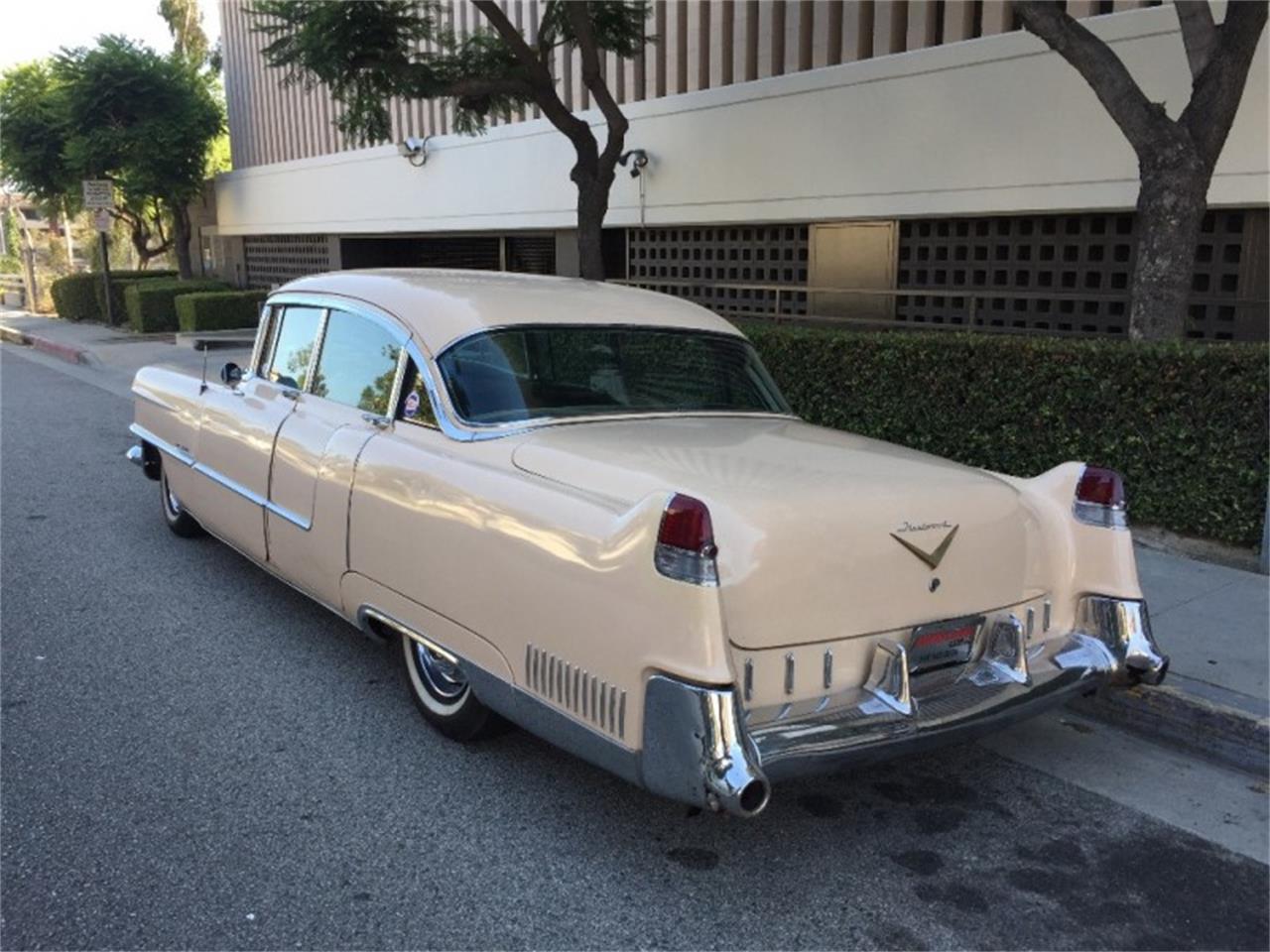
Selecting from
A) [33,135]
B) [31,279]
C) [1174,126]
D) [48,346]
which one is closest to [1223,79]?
[1174,126]

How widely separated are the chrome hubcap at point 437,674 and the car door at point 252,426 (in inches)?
56.9

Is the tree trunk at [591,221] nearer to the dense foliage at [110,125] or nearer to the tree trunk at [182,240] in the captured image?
the dense foliage at [110,125]

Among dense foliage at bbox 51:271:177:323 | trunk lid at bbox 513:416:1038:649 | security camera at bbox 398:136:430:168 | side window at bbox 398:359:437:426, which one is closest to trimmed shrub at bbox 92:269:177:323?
dense foliage at bbox 51:271:177:323

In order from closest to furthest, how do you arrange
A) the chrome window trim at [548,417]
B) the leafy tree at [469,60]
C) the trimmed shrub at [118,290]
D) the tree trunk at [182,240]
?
the chrome window trim at [548,417] → the leafy tree at [469,60] → the trimmed shrub at [118,290] → the tree trunk at [182,240]

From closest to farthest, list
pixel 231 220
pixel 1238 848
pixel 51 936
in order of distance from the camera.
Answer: pixel 51 936 → pixel 1238 848 → pixel 231 220

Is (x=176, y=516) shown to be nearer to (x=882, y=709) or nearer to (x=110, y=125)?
(x=882, y=709)

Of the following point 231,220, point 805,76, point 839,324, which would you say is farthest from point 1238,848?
point 231,220

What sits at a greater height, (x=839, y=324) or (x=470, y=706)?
(x=839, y=324)

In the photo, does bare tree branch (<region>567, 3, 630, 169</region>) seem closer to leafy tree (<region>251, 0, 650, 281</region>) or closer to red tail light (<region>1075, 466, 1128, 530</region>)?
leafy tree (<region>251, 0, 650, 281</region>)

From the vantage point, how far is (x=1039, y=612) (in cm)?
370

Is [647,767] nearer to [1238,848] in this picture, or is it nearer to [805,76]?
[1238,848]

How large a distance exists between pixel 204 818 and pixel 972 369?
561cm

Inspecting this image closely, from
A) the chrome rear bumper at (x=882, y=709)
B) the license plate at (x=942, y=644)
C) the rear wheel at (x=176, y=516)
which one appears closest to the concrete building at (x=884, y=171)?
the chrome rear bumper at (x=882, y=709)

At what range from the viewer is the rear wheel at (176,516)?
21.9 feet
